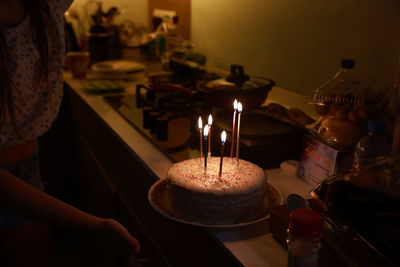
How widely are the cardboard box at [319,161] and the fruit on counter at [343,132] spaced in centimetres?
2

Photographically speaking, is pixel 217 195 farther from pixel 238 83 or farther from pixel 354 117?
pixel 238 83

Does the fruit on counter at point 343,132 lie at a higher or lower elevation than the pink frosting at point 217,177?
higher

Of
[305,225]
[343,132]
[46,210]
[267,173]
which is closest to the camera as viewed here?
[305,225]

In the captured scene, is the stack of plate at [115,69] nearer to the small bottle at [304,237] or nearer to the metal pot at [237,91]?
the metal pot at [237,91]

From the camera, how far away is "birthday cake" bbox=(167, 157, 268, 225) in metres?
0.82

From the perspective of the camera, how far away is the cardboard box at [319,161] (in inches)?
37.7

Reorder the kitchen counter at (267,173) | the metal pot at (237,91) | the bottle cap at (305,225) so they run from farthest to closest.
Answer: the metal pot at (237,91) → the kitchen counter at (267,173) → the bottle cap at (305,225)

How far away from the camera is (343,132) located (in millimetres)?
976

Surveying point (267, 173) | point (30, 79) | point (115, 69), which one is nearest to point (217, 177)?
point (267, 173)

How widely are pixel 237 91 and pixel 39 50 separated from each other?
591 millimetres

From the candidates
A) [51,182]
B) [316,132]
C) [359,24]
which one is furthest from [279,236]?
[51,182]

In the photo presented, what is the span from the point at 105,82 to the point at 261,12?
786 mm

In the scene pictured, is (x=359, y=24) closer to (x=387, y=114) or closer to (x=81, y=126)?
(x=387, y=114)

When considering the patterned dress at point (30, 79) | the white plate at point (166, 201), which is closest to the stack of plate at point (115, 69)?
the patterned dress at point (30, 79)
